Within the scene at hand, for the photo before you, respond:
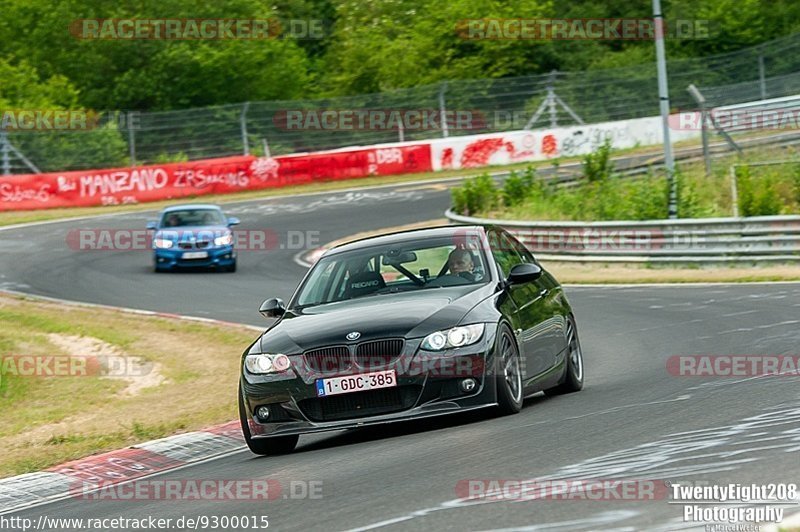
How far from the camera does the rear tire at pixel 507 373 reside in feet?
30.8

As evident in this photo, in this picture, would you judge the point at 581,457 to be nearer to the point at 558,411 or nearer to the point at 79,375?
the point at 558,411

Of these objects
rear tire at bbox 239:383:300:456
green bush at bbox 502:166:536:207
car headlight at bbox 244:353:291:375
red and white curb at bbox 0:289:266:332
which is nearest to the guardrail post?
green bush at bbox 502:166:536:207

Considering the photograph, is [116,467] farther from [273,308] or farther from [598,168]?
[598,168]

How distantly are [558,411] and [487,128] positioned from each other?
37661mm

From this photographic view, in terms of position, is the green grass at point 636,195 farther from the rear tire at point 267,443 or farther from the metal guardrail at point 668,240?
the rear tire at point 267,443

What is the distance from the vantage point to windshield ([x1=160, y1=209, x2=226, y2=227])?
96.8 feet

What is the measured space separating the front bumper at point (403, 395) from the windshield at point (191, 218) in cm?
2043

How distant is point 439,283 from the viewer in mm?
10367

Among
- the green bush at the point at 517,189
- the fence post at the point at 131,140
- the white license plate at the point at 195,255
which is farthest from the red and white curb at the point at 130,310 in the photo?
the fence post at the point at 131,140

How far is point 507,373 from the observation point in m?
9.56

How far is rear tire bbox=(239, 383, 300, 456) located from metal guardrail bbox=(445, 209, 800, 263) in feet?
46.8

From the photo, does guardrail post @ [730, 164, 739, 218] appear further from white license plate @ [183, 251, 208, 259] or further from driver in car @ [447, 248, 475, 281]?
driver in car @ [447, 248, 475, 281]

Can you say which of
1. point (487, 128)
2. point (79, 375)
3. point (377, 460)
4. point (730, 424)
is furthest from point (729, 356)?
point (487, 128)

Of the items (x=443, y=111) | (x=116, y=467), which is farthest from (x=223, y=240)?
(x=443, y=111)
